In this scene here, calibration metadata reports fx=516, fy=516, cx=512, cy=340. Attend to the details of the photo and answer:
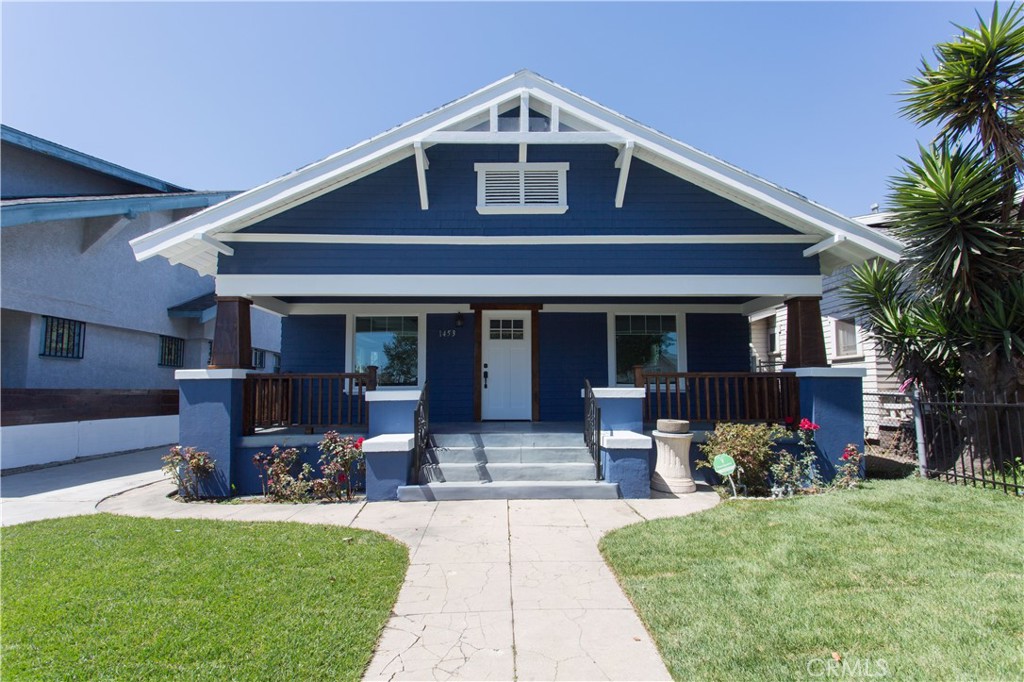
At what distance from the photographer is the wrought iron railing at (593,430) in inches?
284

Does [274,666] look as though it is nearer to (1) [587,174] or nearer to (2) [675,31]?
(1) [587,174]

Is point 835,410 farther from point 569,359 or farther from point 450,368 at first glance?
point 450,368

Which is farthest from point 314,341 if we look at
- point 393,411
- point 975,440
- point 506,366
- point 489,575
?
point 975,440

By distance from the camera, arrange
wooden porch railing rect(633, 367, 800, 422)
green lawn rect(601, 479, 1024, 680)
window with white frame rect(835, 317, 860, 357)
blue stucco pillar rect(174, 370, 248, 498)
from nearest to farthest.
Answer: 1. green lawn rect(601, 479, 1024, 680)
2. blue stucco pillar rect(174, 370, 248, 498)
3. wooden porch railing rect(633, 367, 800, 422)
4. window with white frame rect(835, 317, 860, 357)

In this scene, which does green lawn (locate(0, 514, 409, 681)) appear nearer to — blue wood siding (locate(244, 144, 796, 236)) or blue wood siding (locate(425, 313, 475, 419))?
blue wood siding (locate(244, 144, 796, 236))

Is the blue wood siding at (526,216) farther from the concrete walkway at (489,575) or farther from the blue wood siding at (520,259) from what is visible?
the concrete walkway at (489,575)

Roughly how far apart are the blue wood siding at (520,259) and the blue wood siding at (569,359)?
8.10 feet

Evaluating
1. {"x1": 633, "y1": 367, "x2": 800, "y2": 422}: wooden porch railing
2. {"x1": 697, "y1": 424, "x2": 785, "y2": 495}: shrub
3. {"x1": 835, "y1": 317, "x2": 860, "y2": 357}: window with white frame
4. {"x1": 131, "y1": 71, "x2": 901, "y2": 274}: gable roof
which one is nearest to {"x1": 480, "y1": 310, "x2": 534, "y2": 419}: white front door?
{"x1": 633, "y1": 367, "x2": 800, "y2": 422}: wooden porch railing

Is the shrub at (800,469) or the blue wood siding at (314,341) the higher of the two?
the blue wood siding at (314,341)

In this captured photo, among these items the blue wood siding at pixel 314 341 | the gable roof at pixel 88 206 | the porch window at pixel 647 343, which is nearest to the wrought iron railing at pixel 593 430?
the porch window at pixel 647 343

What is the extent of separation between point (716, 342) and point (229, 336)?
28.9 ft

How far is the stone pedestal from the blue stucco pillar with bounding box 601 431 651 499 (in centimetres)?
55

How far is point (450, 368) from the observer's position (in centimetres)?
1021

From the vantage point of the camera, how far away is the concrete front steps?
6.82m
